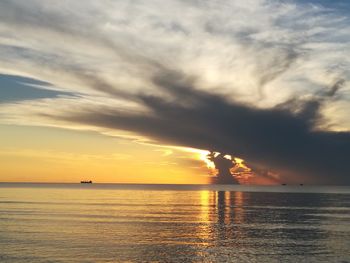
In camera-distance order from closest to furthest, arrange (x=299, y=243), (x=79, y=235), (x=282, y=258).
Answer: (x=282, y=258)
(x=299, y=243)
(x=79, y=235)

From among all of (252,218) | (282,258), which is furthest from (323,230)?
(282,258)

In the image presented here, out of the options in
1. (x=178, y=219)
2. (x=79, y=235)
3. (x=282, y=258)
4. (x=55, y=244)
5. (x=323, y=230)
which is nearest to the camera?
(x=282, y=258)

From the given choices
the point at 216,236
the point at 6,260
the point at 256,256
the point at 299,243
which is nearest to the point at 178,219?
the point at 216,236

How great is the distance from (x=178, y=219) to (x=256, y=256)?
40.6 m

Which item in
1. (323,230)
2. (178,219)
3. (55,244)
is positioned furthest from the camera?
(178,219)

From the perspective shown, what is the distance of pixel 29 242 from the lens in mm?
58375

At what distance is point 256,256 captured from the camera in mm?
51656

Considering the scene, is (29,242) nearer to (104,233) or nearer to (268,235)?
(104,233)

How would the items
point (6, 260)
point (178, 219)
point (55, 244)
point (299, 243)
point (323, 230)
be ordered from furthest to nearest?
point (178, 219), point (323, 230), point (299, 243), point (55, 244), point (6, 260)

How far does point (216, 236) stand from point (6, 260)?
31839mm

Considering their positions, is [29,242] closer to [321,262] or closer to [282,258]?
[282,258]

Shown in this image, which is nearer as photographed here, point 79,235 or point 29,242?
point 29,242

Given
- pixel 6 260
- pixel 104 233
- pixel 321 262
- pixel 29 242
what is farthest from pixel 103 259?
pixel 321 262

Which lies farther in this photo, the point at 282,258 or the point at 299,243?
the point at 299,243
